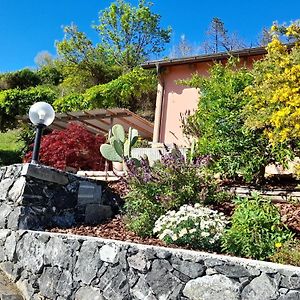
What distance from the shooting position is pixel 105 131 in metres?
16.6

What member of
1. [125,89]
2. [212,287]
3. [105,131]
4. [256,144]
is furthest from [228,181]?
[125,89]

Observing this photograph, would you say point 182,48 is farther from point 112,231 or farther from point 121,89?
point 112,231

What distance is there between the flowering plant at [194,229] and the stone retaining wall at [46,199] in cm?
189

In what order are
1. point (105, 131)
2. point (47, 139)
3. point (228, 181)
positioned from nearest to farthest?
point (228, 181)
point (47, 139)
point (105, 131)

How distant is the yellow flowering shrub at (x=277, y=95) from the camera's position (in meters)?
5.83

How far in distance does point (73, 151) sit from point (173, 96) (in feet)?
15.3

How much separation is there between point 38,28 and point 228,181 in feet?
50.0

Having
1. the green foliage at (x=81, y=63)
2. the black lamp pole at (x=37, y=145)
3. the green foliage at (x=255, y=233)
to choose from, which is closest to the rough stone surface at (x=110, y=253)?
the green foliage at (x=255, y=233)

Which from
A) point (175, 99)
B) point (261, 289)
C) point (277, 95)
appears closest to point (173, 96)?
point (175, 99)

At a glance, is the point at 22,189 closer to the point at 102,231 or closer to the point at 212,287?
the point at 102,231

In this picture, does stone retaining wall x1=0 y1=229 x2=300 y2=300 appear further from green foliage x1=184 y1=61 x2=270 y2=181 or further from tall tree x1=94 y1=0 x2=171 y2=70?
tall tree x1=94 y1=0 x2=171 y2=70

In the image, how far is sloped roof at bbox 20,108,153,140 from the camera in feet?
46.4

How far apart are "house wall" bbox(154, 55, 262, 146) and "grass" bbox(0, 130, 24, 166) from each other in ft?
22.2

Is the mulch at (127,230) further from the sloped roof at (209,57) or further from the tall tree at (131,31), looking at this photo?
the tall tree at (131,31)
